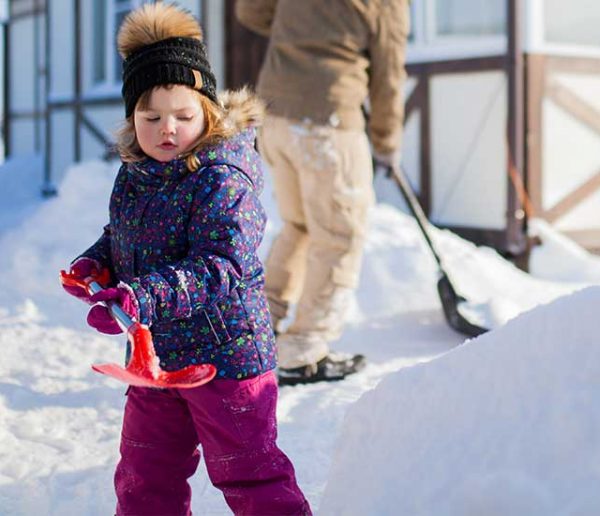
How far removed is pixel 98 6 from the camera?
35.4 feet

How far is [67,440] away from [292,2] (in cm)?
193

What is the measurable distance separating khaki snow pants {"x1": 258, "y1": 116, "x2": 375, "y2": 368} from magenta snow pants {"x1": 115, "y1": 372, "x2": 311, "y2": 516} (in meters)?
1.56

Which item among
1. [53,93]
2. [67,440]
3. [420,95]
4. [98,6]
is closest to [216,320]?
[67,440]

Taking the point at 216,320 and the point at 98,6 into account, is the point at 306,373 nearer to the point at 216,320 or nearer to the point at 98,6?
the point at 216,320

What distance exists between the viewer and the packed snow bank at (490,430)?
4.94 ft

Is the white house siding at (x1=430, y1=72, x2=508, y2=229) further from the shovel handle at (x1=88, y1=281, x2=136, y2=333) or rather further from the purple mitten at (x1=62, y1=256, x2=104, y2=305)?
the shovel handle at (x1=88, y1=281, x2=136, y2=333)

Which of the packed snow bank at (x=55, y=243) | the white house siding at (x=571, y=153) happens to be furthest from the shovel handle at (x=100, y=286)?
the white house siding at (x=571, y=153)

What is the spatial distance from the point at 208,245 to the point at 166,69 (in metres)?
0.41

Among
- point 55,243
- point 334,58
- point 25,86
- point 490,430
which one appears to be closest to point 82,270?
point 490,430

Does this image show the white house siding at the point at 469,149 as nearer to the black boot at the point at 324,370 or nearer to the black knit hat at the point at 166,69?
the black boot at the point at 324,370

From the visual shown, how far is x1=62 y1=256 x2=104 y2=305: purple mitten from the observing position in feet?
6.75

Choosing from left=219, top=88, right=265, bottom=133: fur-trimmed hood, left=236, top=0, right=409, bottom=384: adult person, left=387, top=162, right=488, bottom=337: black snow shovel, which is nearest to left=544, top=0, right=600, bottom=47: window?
left=387, top=162, right=488, bottom=337: black snow shovel

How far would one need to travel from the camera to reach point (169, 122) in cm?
200

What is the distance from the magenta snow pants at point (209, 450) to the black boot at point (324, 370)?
1.51 meters
